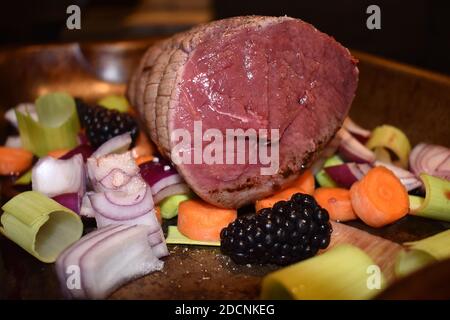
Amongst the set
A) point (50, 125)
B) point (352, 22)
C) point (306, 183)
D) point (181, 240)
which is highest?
point (352, 22)

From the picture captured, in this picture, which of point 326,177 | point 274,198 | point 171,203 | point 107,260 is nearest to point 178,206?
point 171,203

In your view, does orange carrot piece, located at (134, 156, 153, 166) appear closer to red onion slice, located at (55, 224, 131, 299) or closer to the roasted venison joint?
the roasted venison joint

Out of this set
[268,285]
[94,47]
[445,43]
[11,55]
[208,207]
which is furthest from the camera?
[445,43]

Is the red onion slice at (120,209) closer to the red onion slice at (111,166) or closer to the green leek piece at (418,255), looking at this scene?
the red onion slice at (111,166)

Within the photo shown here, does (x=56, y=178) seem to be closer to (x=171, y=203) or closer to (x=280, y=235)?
(x=171, y=203)

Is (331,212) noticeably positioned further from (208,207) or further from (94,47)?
(94,47)

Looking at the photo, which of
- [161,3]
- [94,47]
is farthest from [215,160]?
[161,3]
